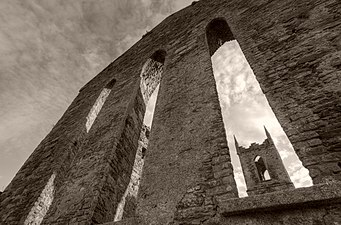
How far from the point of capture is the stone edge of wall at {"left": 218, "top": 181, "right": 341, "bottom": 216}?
1.74 meters

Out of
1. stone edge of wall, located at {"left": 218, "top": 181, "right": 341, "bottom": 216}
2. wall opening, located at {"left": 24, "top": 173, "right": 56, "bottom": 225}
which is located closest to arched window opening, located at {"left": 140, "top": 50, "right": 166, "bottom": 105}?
wall opening, located at {"left": 24, "top": 173, "right": 56, "bottom": 225}

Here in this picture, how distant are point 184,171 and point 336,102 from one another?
1989 mm

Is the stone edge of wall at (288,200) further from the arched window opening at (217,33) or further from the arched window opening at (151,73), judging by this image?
the arched window opening at (151,73)

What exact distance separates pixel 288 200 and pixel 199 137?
1434 millimetres

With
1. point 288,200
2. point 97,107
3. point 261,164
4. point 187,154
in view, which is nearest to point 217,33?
point 187,154

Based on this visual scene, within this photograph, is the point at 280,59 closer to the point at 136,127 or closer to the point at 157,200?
the point at 157,200

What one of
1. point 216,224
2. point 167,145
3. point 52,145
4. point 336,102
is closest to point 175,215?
point 216,224

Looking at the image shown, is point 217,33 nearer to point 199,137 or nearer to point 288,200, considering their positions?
point 199,137

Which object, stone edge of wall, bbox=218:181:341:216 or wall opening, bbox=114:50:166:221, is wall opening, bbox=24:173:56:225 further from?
stone edge of wall, bbox=218:181:341:216

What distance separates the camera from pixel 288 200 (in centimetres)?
183

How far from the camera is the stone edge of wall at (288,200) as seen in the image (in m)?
1.74

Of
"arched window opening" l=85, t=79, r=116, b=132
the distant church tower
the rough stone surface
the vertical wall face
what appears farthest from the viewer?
the distant church tower

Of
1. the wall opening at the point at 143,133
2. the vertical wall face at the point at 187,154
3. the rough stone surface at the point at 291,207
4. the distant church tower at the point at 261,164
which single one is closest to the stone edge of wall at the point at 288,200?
the rough stone surface at the point at 291,207

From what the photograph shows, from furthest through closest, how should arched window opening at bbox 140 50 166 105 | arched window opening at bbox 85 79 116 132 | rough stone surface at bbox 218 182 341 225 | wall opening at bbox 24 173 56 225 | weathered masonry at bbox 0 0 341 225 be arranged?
1. arched window opening at bbox 85 79 116 132
2. arched window opening at bbox 140 50 166 105
3. wall opening at bbox 24 173 56 225
4. weathered masonry at bbox 0 0 341 225
5. rough stone surface at bbox 218 182 341 225
